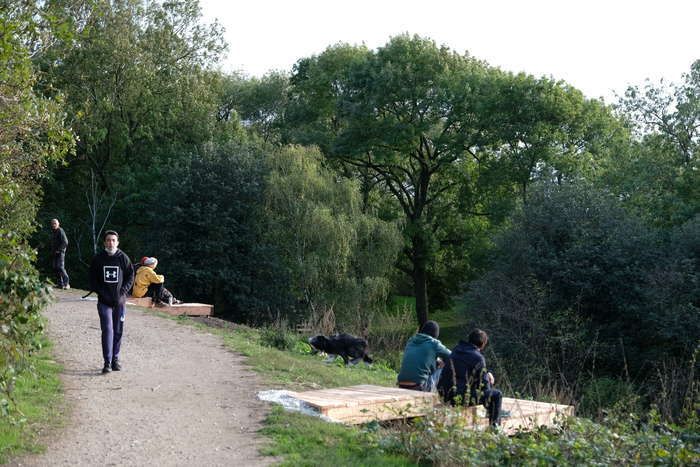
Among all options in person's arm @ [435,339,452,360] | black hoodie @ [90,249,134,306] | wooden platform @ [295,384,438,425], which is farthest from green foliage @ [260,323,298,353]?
wooden platform @ [295,384,438,425]

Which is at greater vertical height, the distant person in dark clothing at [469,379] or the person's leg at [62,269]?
the person's leg at [62,269]

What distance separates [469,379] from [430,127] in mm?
29104

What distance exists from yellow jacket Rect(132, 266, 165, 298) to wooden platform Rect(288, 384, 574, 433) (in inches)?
418

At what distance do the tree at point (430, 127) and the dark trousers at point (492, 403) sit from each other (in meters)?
26.5

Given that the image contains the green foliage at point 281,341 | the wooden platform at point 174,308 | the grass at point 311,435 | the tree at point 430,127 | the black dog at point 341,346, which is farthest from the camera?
the tree at point 430,127

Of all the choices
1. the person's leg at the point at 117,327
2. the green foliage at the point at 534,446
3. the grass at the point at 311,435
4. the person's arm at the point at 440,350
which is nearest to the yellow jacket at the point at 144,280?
the grass at the point at 311,435

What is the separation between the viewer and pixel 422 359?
10.9 meters

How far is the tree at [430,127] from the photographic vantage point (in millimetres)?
35219

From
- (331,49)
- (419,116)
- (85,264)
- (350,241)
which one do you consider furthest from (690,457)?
(331,49)

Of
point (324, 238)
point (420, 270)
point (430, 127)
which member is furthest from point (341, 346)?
point (420, 270)

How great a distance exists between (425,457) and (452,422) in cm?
59

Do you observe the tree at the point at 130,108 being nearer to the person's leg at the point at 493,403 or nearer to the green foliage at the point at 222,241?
the green foliage at the point at 222,241

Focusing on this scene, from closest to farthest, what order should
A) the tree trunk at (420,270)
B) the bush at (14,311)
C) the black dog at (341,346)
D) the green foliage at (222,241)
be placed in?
the bush at (14,311), the black dog at (341,346), the green foliage at (222,241), the tree trunk at (420,270)

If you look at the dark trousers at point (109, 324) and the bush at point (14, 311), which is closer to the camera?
the bush at point (14, 311)
